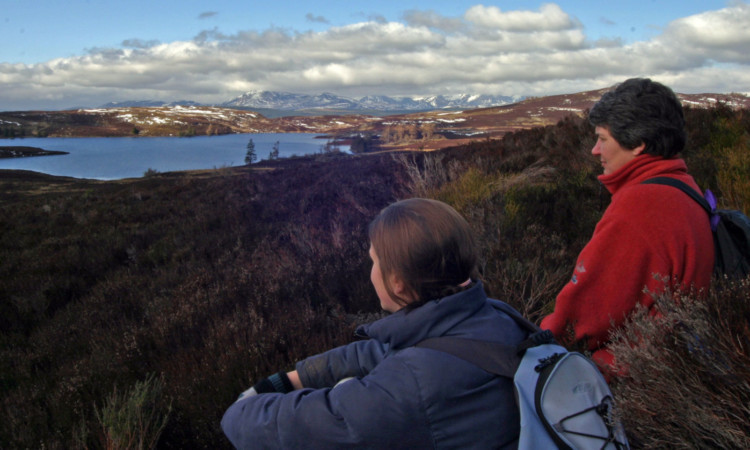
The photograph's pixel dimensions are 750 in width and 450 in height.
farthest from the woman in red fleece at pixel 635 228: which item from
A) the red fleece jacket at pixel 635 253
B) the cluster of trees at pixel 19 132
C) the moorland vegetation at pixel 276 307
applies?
the cluster of trees at pixel 19 132

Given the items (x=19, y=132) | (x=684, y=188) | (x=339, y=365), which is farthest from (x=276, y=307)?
(x=19, y=132)

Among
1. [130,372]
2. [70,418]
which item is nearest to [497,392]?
[70,418]

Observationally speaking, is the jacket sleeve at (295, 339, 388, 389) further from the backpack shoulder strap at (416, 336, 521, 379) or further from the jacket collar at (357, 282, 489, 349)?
the backpack shoulder strap at (416, 336, 521, 379)

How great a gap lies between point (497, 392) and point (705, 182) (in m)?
4.43

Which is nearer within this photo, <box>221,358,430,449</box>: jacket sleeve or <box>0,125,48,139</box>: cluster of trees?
<box>221,358,430,449</box>: jacket sleeve

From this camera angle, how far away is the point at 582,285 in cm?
180

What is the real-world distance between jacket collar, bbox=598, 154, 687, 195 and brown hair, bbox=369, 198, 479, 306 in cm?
104

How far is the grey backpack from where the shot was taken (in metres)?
0.94

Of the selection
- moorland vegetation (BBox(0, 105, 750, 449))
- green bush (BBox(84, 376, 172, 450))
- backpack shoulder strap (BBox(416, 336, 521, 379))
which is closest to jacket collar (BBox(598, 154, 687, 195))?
moorland vegetation (BBox(0, 105, 750, 449))

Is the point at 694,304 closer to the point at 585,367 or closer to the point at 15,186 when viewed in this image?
the point at 585,367

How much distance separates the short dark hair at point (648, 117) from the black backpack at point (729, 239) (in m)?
0.22

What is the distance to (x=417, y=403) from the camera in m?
0.99

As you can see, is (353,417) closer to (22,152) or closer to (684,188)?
(684,188)

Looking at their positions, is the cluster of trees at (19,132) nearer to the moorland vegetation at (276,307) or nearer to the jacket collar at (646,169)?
the moorland vegetation at (276,307)
